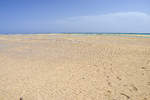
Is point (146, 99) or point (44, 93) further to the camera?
point (44, 93)

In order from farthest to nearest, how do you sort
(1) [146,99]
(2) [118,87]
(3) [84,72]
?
(3) [84,72] → (2) [118,87] → (1) [146,99]

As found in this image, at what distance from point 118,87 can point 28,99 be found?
3.02 m

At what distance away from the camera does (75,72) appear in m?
5.04

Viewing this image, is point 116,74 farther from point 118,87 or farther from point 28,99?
point 28,99

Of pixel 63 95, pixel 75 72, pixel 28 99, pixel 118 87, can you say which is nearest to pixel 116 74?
pixel 118 87

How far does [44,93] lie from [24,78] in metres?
1.57

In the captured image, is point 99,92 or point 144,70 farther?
point 144,70

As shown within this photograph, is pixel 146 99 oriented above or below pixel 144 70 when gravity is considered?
below

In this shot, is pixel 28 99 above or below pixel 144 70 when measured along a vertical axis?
below

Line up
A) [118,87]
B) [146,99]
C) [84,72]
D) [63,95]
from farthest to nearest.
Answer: [84,72] < [118,87] < [63,95] < [146,99]

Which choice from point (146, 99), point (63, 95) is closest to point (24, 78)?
point (63, 95)

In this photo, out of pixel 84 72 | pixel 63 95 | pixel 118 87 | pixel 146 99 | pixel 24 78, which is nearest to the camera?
pixel 146 99

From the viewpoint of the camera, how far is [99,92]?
136 inches

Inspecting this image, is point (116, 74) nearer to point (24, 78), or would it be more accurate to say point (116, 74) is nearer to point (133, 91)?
point (133, 91)
